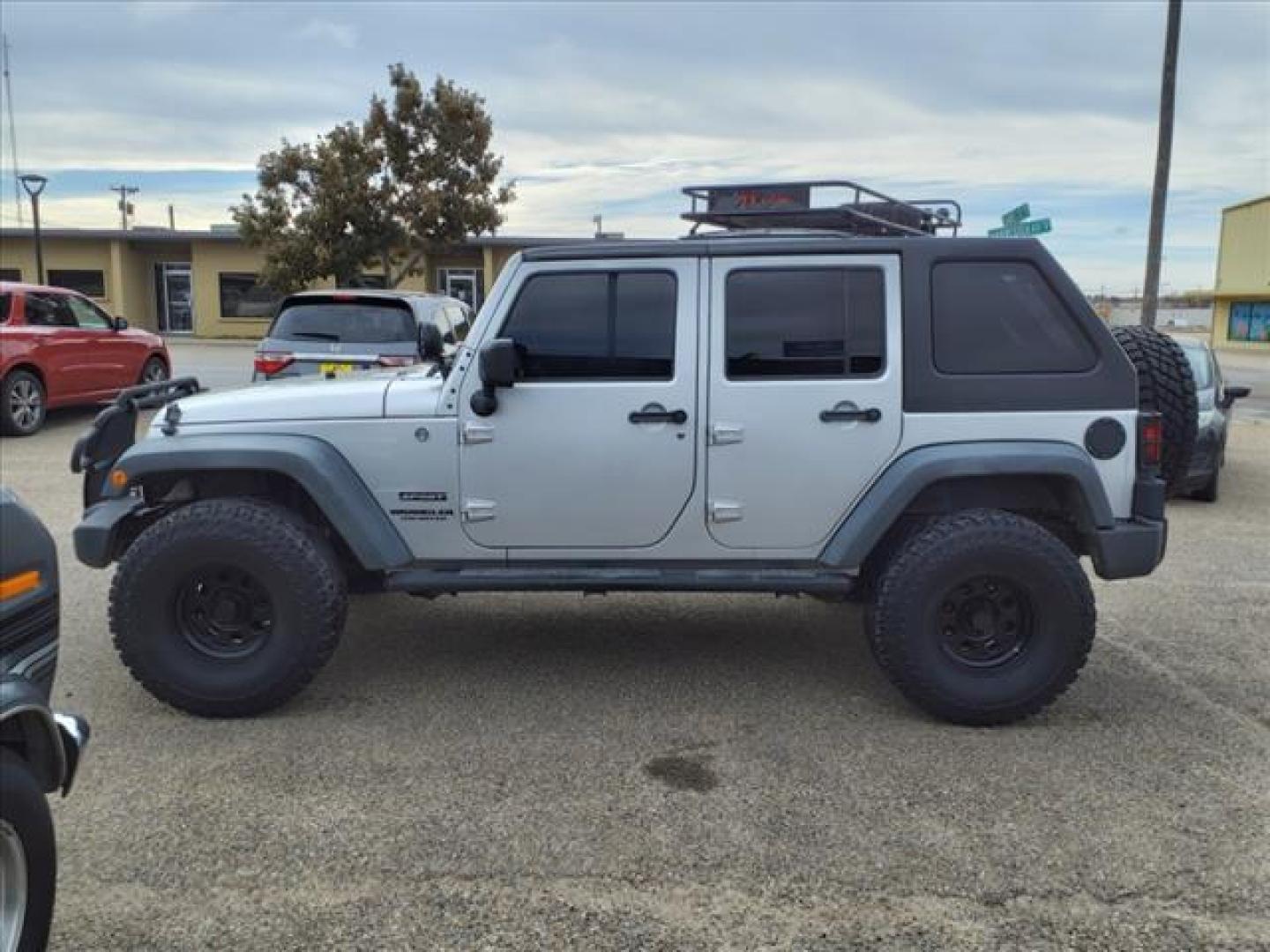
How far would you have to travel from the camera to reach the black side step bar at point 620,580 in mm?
4422

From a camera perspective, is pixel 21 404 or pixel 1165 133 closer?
pixel 21 404

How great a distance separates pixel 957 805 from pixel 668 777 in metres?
1.00

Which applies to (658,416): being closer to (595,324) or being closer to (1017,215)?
(595,324)

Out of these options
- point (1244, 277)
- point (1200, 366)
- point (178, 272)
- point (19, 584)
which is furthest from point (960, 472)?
point (1244, 277)

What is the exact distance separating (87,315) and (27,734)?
41.4 feet

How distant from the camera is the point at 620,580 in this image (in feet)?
14.6

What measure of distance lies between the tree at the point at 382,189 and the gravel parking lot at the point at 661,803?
2444 centimetres

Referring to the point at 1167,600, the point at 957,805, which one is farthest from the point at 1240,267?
the point at 957,805

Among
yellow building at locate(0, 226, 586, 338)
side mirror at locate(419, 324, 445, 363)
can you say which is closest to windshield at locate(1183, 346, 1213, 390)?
side mirror at locate(419, 324, 445, 363)

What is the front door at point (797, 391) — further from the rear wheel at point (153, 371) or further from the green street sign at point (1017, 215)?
the rear wheel at point (153, 371)

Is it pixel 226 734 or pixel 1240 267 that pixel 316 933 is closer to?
pixel 226 734

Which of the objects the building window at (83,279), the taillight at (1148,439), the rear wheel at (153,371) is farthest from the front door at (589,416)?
the building window at (83,279)

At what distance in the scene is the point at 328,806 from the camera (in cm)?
364

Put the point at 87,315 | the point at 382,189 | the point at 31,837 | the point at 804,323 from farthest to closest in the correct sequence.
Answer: the point at 382,189 < the point at 87,315 < the point at 804,323 < the point at 31,837
